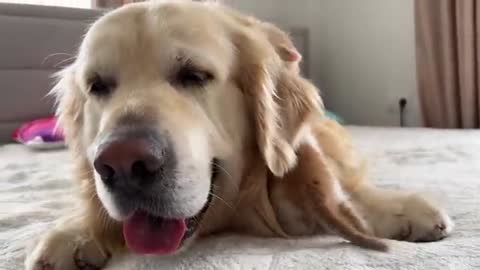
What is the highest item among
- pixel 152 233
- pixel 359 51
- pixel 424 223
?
pixel 152 233

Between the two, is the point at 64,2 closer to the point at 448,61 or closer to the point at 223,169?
the point at 448,61

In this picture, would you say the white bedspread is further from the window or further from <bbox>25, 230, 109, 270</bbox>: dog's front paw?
the window

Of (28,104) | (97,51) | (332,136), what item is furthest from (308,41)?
(97,51)

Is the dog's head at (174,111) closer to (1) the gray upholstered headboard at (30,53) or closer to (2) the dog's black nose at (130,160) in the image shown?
(2) the dog's black nose at (130,160)

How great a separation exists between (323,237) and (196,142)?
30cm

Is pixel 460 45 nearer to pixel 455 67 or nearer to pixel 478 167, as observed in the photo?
pixel 455 67

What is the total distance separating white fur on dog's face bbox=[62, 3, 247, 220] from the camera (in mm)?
889

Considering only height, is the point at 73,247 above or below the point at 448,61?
above

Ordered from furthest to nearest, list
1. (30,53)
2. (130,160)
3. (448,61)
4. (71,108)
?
(448,61), (30,53), (71,108), (130,160)

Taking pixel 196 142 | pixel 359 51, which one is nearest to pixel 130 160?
pixel 196 142

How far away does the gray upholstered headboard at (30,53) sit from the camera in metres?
2.88

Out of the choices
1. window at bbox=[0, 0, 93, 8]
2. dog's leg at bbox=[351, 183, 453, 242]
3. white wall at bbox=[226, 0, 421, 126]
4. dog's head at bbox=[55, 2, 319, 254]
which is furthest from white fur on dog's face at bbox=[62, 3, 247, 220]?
white wall at bbox=[226, 0, 421, 126]

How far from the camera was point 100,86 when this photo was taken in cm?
109

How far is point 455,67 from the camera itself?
11.4ft
